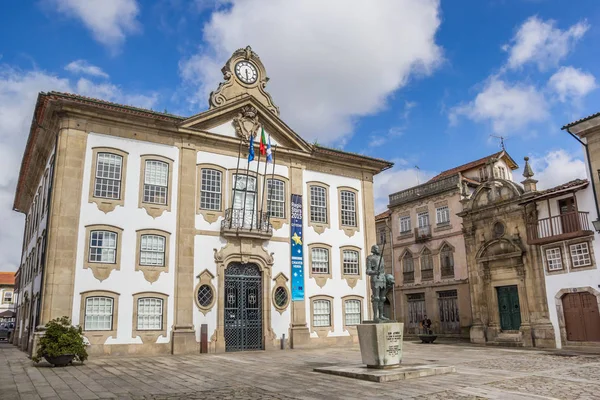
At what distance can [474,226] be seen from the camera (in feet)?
91.1

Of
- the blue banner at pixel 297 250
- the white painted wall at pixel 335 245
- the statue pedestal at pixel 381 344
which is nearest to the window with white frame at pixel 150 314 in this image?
the blue banner at pixel 297 250

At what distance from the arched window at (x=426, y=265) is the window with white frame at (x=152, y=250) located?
70.4ft

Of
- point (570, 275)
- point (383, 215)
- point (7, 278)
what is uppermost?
point (383, 215)

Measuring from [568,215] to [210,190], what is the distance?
53.8 feet

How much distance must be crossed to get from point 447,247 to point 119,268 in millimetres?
23058

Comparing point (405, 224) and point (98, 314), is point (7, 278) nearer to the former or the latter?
point (405, 224)

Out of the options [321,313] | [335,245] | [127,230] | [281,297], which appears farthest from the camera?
[335,245]

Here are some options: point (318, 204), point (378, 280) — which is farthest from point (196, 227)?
point (378, 280)

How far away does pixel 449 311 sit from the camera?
3356 centimetres

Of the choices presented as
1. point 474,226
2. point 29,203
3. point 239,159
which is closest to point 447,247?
point 474,226

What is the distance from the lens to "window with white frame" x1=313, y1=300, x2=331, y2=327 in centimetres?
2347

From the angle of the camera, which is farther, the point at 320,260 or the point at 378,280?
the point at 320,260

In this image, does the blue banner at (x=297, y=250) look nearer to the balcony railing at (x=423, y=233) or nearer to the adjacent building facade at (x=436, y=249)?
the adjacent building facade at (x=436, y=249)

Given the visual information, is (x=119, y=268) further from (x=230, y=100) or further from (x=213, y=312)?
(x=230, y=100)
